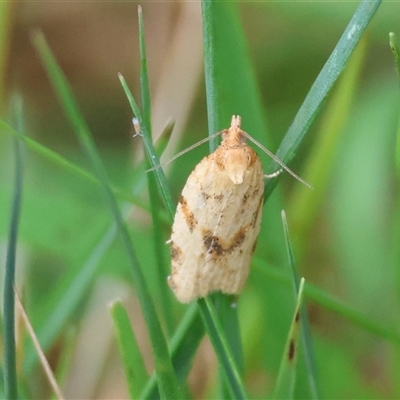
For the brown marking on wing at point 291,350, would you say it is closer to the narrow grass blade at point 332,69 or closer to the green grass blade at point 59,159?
the narrow grass blade at point 332,69

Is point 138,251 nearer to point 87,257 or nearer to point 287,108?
point 87,257

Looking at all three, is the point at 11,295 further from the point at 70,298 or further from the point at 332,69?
the point at 332,69

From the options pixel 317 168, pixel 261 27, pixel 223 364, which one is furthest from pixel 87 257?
pixel 261 27

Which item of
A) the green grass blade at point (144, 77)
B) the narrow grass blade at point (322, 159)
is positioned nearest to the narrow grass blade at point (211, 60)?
the green grass blade at point (144, 77)

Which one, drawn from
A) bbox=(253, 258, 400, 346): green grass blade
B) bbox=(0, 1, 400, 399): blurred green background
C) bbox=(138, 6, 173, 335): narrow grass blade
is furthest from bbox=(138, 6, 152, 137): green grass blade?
bbox=(253, 258, 400, 346): green grass blade

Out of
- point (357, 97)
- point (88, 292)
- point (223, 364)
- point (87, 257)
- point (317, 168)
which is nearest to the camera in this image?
point (223, 364)

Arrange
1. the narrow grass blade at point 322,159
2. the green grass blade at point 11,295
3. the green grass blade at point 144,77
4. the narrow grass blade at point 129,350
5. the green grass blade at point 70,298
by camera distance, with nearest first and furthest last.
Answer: the green grass blade at point 11,295 → the green grass blade at point 144,77 → the narrow grass blade at point 129,350 → the green grass blade at point 70,298 → the narrow grass blade at point 322,159

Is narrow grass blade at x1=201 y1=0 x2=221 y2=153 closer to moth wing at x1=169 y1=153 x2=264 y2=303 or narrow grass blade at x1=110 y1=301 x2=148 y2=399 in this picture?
moth wing at x1=169 y1=153 x2=264 y2=303
